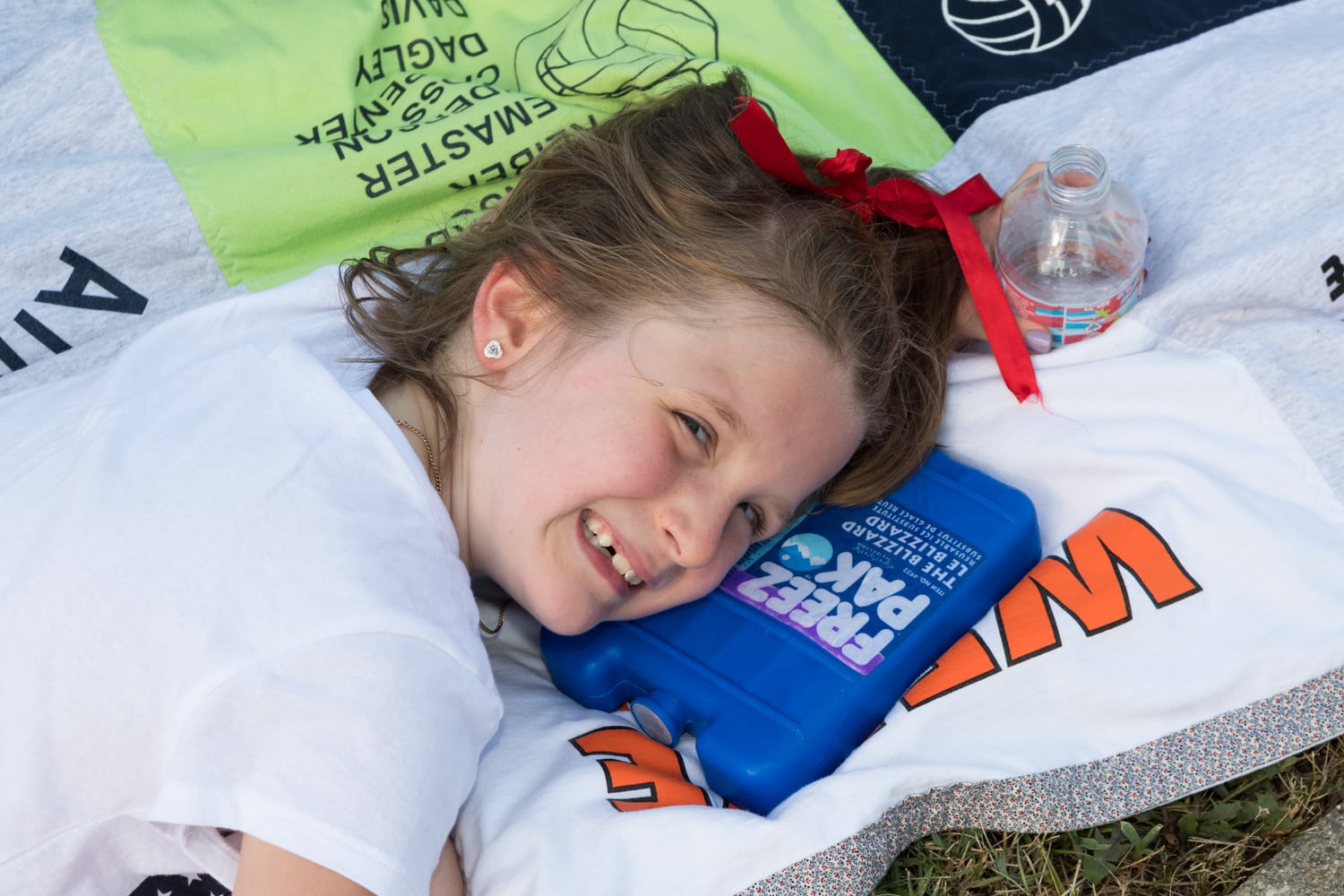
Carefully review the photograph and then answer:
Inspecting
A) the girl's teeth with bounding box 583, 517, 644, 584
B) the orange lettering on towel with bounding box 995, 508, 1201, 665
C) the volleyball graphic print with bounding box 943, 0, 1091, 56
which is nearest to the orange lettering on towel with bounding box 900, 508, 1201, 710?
the orange lettering on towel with bounding box 995, 508, 1201, 665

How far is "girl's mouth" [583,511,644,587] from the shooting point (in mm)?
1668

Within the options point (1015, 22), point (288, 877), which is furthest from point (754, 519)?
point (1015, 22)

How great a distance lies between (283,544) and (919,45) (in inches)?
64.9

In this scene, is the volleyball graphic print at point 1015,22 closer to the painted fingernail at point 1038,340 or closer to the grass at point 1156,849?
the painted fingernail at point 1038,340

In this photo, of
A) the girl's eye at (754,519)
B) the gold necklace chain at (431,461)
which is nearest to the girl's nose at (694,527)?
the girl's eye at (754,519)

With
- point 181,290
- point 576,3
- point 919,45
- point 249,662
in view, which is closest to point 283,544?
point 249,662

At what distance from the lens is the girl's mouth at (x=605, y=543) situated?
1.67 meters

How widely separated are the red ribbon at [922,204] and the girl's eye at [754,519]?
458 millimetres

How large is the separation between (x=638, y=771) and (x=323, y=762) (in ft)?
1.50

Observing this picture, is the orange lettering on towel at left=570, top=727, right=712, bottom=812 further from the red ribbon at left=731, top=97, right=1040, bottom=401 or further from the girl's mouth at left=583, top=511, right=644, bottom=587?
the red ribbon at left=731, top=97, right=1040, bottom=401

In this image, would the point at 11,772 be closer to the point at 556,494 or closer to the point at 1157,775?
the point at 556,494

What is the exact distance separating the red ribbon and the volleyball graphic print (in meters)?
0.62

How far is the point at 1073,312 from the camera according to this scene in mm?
1920

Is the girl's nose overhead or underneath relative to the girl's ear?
underneath
